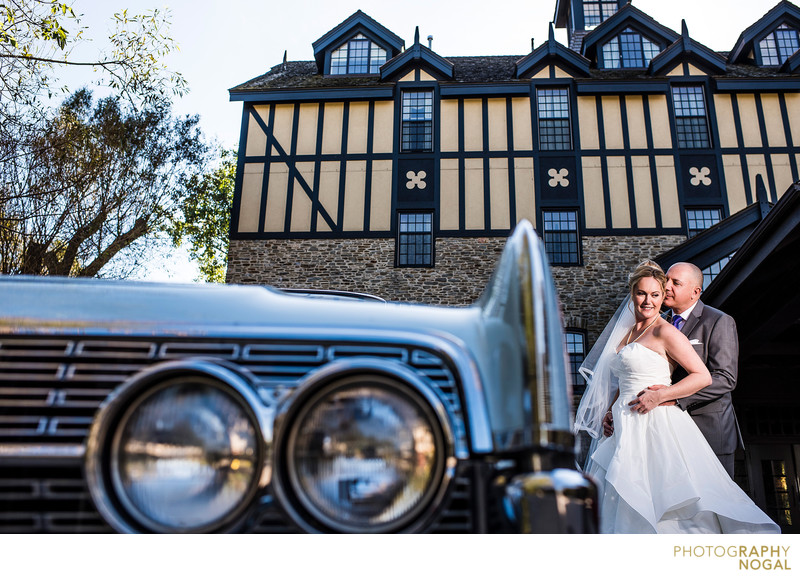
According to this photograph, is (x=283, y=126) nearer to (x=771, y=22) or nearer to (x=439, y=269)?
(x=439, y=269)

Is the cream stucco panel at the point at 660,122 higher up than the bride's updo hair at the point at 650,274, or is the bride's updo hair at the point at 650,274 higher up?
the cream stucco panel at the point at 660,122

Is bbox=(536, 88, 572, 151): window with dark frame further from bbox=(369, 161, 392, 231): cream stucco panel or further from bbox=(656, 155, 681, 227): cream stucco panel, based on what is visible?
bbox=(369, 161, 392, 231): cream stucco panel

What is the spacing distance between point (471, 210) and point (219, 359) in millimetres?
12725

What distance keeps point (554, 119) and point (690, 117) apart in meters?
3.44

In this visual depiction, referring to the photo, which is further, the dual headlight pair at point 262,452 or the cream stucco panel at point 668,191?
the cream stucco panel at point 668,191

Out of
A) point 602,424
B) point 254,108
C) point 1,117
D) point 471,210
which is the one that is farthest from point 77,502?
point 254,108

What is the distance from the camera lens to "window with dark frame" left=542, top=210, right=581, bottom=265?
13.3 m

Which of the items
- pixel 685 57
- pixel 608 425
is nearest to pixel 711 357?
pixel 608 425

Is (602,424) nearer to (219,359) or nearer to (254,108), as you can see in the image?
(219,359)

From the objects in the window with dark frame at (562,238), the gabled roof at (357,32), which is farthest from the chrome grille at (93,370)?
the gabled roof at (357,32)

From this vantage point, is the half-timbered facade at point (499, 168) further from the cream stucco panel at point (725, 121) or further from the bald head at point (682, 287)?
the bald head at point (682, 287)

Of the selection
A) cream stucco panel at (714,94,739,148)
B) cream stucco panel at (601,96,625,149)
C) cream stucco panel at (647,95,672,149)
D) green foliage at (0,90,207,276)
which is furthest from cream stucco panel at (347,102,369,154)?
cream stucco panel at (714,94,739,148)

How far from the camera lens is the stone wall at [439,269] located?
12859 mm

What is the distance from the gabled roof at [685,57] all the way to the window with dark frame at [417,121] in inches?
238
